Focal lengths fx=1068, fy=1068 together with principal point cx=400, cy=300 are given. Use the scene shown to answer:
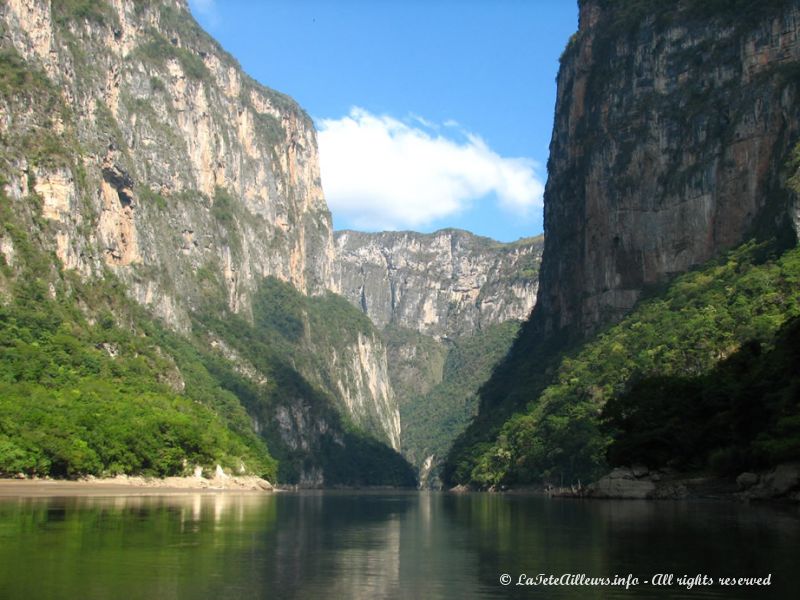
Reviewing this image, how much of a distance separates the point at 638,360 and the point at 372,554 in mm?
97221

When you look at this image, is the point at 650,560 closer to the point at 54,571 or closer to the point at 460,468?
the point at 54,571

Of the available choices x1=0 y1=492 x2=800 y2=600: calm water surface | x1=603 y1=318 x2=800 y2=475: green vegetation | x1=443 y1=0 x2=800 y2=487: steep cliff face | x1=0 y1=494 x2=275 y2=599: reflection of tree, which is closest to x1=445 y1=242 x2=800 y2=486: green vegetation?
x1=443 y1=0 x2=800 y2=487: steep cliff face

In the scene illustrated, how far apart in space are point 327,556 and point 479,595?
32.4 feet

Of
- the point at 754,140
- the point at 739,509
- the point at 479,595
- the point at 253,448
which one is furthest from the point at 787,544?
the point at 253,448

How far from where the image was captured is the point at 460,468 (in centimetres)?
17538

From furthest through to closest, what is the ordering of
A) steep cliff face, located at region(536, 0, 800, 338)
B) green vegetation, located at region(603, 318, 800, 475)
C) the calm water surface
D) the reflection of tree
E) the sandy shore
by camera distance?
steep cliff face, located at region(536, 0, 800, 338) → the sandy shore → green vegetation, located at region(603, 318, 800, 475) → the calm water surface → the reflection of tree

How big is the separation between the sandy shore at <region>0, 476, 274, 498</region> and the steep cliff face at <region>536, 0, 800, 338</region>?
70.2m

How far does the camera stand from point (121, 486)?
3698 inches

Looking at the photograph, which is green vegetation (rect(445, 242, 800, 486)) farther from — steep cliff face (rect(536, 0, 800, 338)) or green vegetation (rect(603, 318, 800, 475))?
steep cliff face (rect(536, 0, 800, 338))

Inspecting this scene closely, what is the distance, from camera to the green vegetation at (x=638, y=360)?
10512cm

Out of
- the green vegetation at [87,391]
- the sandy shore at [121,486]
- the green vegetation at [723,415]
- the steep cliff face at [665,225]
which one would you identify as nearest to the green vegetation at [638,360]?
the steep cliff face at [665,225]

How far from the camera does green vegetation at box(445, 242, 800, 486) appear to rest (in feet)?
345

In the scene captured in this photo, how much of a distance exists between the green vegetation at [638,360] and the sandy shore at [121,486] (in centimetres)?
3759

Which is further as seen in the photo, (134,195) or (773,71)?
(134,195)
